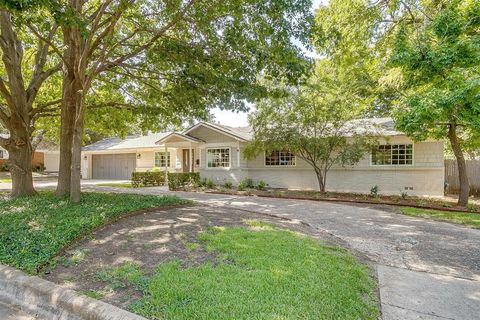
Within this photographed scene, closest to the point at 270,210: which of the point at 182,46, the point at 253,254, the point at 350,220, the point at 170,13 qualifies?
the point at 350,220

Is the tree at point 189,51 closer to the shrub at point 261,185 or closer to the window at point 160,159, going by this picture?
the shrub at point 261,185

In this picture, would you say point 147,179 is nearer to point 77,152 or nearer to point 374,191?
point 77,152

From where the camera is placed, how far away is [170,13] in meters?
8.30

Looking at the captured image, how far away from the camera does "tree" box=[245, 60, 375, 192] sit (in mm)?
13109

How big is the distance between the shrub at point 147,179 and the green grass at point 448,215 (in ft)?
48.0

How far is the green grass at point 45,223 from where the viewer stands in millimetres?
4582

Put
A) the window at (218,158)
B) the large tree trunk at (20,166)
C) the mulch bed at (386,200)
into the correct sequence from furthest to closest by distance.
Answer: the window at (218,158) < the mulch bed at (386,200) < the large tree trunk at (20,166)

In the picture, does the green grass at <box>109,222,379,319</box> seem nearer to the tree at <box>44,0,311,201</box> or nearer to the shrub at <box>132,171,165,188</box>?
the tree at <box>44,0,311,201</box>

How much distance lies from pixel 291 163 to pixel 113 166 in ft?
58.3

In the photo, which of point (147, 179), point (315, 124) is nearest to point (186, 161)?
→ point (147, 179)

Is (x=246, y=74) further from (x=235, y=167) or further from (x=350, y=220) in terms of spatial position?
(x=235, y=167)

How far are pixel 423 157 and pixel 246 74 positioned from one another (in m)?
10.4

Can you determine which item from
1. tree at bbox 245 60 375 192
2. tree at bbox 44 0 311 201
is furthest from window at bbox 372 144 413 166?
tree at bbox 44 0 311 201

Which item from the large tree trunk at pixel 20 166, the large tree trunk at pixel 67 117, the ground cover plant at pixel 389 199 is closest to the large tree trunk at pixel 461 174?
the ground cover plant at pixel 389 199
